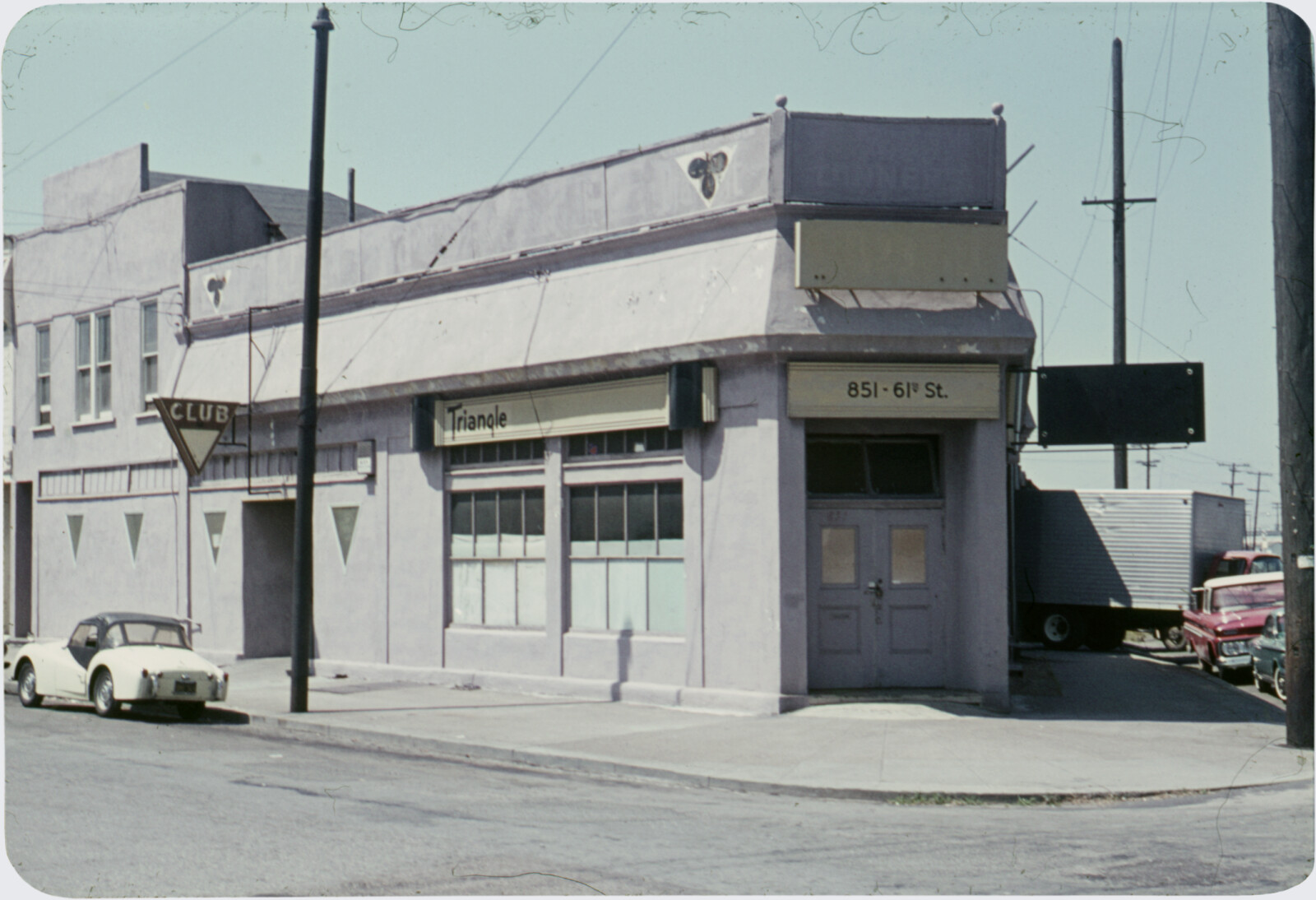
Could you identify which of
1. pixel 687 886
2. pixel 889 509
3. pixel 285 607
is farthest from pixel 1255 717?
pixel 285 607

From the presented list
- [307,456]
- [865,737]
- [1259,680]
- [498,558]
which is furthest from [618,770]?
[1259,680]

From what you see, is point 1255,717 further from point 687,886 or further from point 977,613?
point 687,886

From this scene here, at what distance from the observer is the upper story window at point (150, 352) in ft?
79.4

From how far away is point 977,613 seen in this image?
15.3 metres

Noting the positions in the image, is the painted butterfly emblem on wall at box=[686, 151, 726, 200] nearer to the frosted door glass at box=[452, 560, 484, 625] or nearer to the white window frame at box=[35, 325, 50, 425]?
the frosted door glass at box=[452, 560, 484, 625]

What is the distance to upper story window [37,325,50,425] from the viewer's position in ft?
87.3

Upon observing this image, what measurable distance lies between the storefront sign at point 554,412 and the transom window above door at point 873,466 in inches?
77.5

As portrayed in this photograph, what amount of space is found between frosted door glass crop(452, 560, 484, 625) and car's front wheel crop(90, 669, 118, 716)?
487 cm

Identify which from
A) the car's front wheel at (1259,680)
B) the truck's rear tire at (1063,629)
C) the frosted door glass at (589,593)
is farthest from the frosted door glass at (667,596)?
the truck's rear tire at (1063,629)

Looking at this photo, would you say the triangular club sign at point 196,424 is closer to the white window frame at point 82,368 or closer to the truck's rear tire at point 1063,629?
the white window frame at point 82,368

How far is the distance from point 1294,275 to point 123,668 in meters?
13.4

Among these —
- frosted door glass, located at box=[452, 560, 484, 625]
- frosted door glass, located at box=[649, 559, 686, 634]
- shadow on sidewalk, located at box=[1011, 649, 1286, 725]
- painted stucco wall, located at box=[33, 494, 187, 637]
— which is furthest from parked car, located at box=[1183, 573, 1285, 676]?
painted stucco wall, located at box=[33, 494, 187, 637]

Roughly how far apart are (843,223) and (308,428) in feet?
22.1

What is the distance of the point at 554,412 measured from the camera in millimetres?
17516
